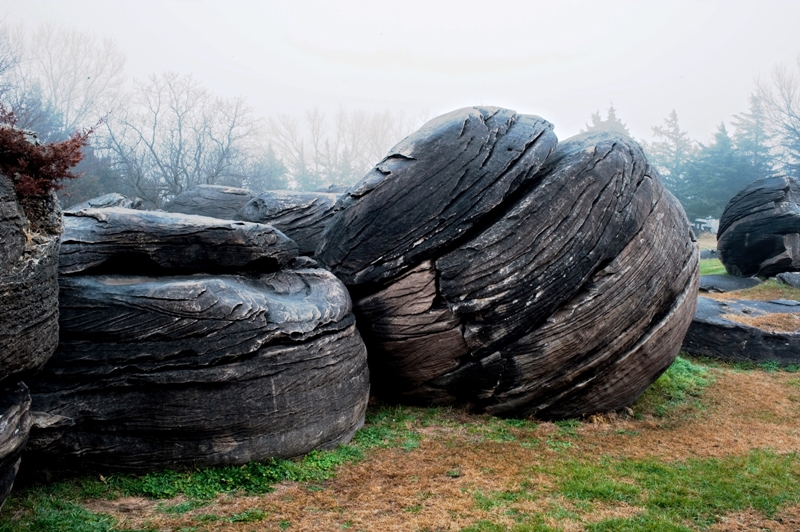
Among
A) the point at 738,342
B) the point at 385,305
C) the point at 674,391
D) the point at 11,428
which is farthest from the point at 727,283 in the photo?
the point at 11,428

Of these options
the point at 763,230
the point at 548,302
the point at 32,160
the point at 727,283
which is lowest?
the point at 727,283

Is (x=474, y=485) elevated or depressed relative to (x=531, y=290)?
depressed

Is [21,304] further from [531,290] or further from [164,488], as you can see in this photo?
[531,290]

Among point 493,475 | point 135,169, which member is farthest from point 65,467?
point 135,169

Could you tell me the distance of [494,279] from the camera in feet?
22.2

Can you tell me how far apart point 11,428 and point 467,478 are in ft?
11.8

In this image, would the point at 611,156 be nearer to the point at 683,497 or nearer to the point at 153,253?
the point at 683,497

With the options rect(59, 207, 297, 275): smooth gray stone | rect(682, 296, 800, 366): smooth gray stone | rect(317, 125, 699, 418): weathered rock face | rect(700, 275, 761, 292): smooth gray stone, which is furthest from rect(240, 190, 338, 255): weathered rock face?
rect(700, 275, 761, 292): smooth gray stone

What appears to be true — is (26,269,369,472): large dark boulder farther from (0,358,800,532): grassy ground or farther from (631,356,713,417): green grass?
(631,356,713,417): green grass

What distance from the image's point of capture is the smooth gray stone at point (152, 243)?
18.2 feet

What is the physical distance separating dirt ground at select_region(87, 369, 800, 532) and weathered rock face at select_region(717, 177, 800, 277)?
13089 millimetres

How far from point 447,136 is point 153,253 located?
3580 mm

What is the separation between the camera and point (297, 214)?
12.1 meters

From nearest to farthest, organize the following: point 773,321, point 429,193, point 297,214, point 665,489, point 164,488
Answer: point 164,488 → point 665,489 → point 429,193 → point 297,214 → point 773,321
